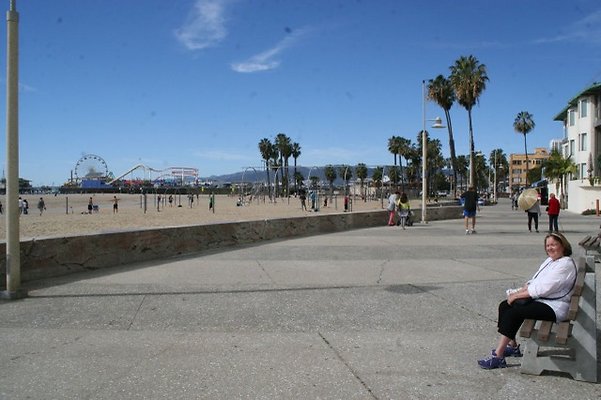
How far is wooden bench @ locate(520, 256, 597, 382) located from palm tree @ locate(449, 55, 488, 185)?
161ft

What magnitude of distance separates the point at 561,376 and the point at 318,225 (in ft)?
40.6

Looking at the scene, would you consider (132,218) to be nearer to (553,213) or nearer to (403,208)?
(403,208)

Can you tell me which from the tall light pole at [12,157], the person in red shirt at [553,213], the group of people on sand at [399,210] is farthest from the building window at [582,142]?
the tall light pole at [12,157]

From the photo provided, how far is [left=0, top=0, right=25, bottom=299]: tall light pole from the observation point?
6.80 m

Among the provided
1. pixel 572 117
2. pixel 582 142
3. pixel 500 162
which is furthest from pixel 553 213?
pixel 500 162

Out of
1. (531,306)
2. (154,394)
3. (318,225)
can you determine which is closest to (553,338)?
(531,306)

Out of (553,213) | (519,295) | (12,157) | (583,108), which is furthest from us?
(583,108)

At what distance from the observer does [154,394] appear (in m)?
3.87

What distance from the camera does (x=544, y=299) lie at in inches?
171

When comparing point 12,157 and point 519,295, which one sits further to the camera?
point 12,157

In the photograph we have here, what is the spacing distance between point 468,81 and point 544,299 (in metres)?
50.8

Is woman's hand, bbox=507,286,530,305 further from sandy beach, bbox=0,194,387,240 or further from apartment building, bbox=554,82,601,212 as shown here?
apartment building, bbox=554,82,601,212

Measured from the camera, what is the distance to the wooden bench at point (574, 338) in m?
4.12

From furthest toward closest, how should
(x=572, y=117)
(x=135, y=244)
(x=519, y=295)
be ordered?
1. (x=572, y=117)
2. (x=135, y=244)
3. (x=519, y=295)
